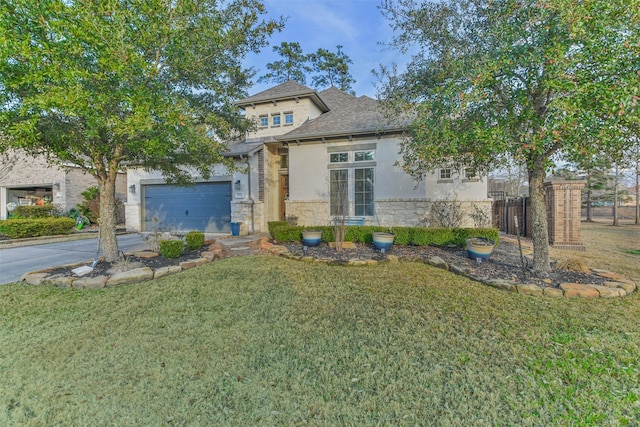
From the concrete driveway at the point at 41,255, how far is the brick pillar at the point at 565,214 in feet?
40.4

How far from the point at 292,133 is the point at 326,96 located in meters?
5.82

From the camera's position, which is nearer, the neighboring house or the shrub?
the shrub

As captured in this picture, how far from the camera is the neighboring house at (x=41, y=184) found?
1585 centimetres

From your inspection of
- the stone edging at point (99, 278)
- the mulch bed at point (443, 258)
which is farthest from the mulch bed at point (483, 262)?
the stone edging at point (99, 278)

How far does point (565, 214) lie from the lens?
8.18 metres

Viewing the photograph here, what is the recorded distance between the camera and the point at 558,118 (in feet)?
12.0

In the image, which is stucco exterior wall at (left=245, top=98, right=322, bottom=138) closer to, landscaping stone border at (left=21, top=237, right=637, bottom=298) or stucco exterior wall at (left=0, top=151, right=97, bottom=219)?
landscaping stone border at (left=21, top=237, right=637, bottom=298)

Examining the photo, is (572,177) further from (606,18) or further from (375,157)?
(606,18)

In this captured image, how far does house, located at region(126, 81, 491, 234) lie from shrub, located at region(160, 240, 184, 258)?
15.6ft

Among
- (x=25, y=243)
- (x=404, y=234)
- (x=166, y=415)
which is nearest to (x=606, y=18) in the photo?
(x=404, y=234)

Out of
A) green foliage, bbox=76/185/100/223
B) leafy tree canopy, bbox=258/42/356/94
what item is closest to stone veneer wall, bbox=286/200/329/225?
Result: green foliage, bbox=76/185/100/223

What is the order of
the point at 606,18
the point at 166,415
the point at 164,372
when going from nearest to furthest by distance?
the point at 166,415 → the point at 164,372 → the point at 606,18

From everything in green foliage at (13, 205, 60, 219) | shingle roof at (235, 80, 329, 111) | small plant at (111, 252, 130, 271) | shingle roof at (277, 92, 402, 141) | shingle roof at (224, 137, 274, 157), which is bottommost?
small plant at (111, 252, 130, 271)

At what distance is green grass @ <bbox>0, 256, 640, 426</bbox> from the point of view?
2137mm
